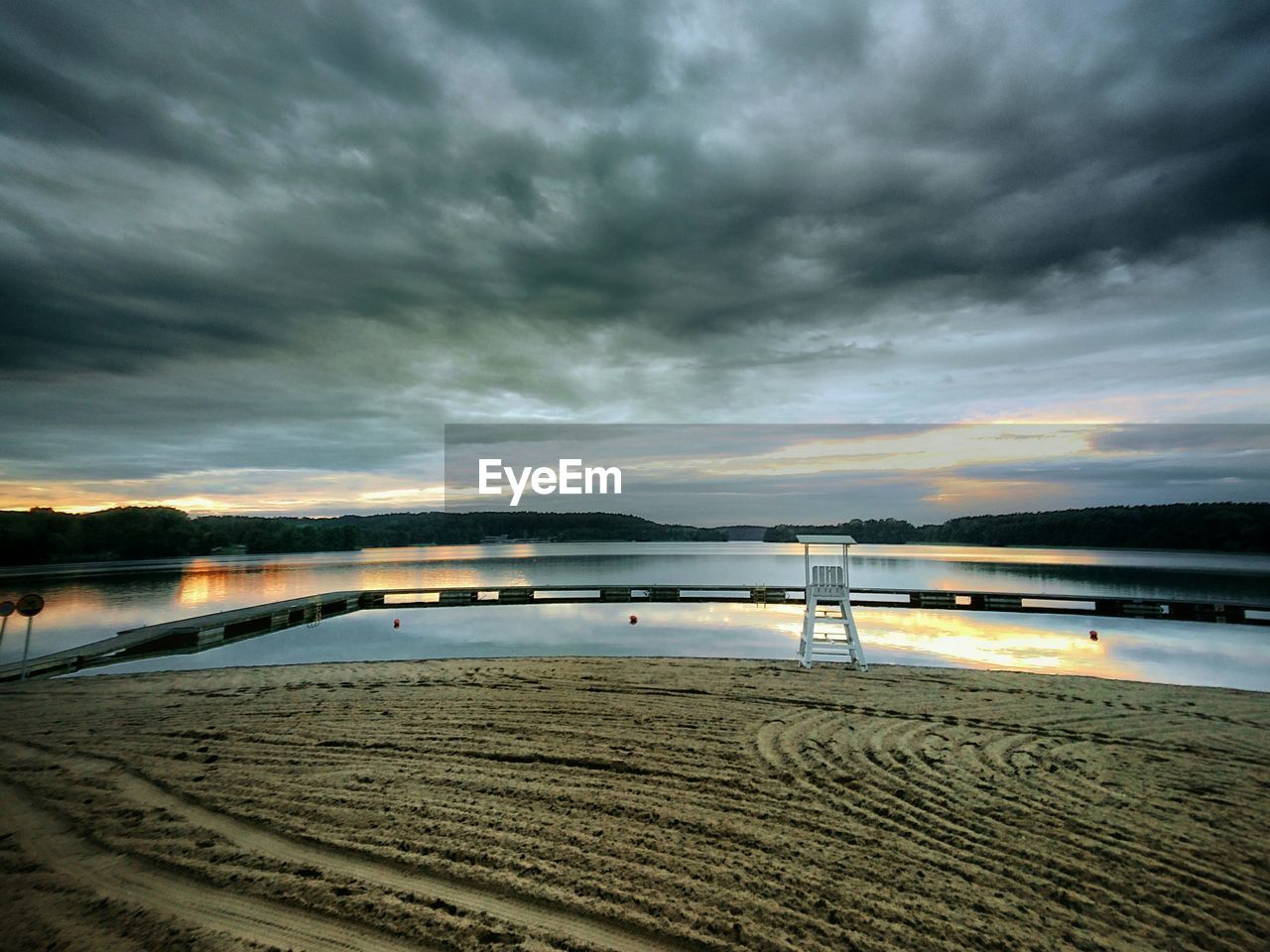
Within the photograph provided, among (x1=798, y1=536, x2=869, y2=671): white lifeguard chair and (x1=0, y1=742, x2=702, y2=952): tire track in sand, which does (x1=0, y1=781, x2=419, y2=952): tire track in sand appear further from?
(x1=798, y1=536, x2=869, y2=671): white lifeguard chair

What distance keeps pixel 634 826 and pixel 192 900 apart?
2.68m

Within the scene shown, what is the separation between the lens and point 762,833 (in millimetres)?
4062

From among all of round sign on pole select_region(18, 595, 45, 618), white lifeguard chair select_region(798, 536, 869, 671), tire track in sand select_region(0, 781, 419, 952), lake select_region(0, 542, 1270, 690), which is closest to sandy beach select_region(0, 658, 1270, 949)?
tire track in sand select_region(0, 781, 419, 952)

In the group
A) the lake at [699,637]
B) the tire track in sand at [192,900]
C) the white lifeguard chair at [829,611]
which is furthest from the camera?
the lake at [699,637]

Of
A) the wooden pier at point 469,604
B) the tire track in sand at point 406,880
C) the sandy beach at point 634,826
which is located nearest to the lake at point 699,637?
the wooden pier at point 469,604

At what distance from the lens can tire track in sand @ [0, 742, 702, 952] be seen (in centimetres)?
300

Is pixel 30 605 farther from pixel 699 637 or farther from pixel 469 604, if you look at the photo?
pixel 469 604

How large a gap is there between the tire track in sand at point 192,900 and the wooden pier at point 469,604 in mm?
10979

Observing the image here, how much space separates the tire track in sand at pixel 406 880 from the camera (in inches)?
118

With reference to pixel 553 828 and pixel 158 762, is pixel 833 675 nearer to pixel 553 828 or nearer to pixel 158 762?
pixel 553 828

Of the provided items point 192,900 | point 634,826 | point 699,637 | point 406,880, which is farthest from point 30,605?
point 699,637

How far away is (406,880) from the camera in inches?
137

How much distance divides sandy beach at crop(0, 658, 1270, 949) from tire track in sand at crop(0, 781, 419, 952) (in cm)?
2

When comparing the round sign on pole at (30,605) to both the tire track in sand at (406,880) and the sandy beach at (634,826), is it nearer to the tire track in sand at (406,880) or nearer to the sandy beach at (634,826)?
the sandy beach at (634,826)
